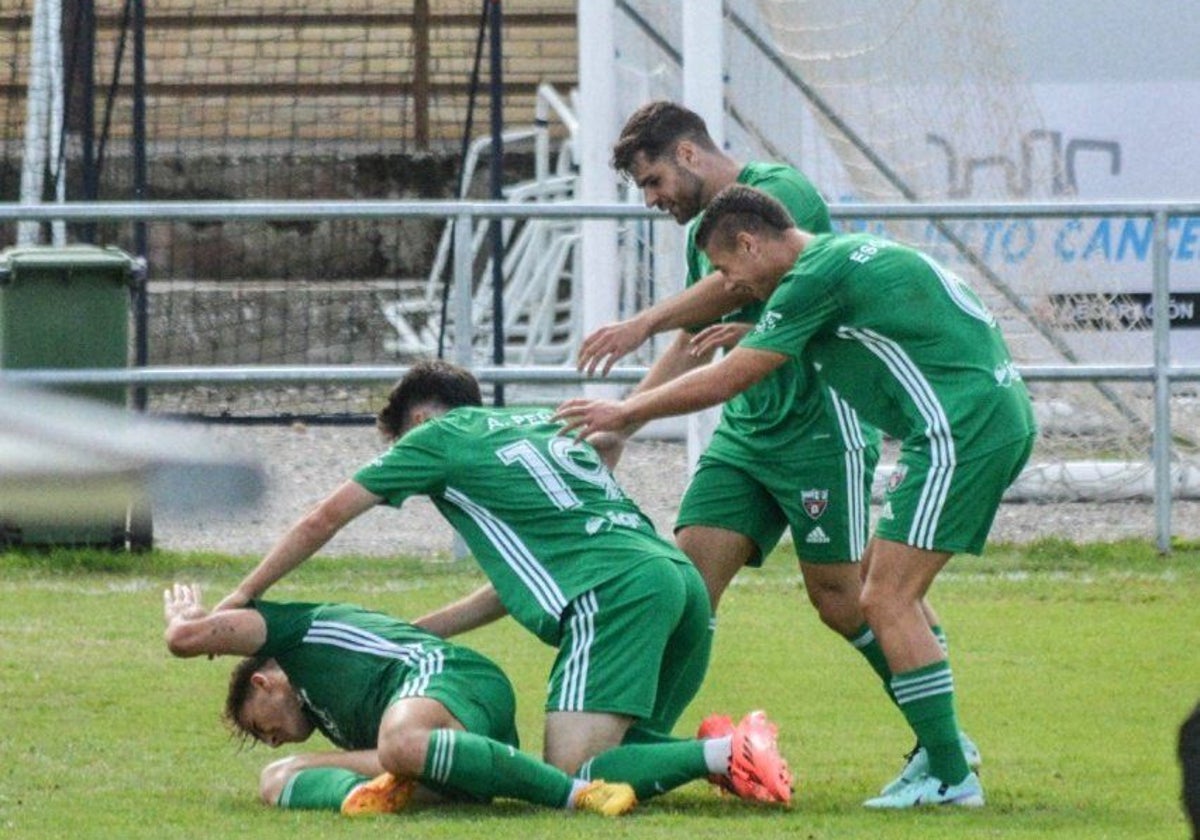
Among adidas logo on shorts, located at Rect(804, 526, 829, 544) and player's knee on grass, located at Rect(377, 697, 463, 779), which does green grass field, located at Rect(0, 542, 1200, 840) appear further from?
adidas logo on shorts, located at Rect(804, 526, 829, 544)

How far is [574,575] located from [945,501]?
2.83 feet

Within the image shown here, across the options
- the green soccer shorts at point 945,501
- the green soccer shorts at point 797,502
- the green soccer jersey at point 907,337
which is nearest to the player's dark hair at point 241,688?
the green soccer shorts at point 797,502

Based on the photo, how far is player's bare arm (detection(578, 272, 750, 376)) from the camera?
5977mm

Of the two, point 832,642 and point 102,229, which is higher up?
point 102,229

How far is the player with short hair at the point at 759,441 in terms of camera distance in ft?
19.8

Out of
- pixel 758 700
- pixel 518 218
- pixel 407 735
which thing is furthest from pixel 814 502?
pixel 518 218

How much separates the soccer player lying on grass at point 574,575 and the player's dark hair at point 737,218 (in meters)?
0.61

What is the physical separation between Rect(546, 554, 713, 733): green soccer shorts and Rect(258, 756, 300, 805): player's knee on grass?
1.99 feet

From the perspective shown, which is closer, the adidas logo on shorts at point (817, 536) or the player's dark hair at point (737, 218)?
the player's dark hair at point (737, 218)

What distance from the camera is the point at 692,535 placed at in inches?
241

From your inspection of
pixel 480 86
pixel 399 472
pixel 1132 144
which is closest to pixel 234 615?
pixel 399 472

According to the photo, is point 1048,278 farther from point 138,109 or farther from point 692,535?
point 692,535

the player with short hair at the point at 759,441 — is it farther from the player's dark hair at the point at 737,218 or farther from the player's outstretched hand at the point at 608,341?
the player's dark hair at the point at 737,218

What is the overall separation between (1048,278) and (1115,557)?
2045 mm
